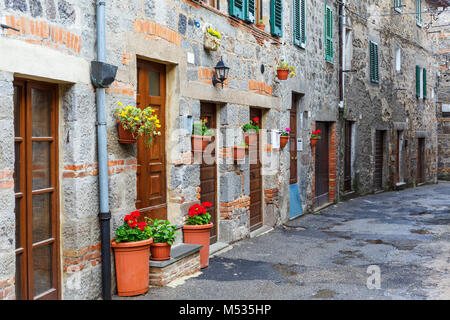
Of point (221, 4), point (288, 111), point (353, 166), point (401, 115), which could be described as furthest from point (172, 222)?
point (401, 115)

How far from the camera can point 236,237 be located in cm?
779

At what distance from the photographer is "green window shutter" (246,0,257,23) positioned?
7814 mm

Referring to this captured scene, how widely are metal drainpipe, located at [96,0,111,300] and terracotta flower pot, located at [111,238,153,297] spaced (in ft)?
0.49

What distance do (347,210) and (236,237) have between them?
4656mm

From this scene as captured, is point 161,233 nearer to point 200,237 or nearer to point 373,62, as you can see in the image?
point 200,237

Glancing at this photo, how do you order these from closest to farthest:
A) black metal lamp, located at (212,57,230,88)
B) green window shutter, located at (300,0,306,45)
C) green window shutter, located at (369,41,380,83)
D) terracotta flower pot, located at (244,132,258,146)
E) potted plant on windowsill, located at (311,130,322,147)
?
black metal lamp, located at (212,57,230,88), terracotta flower pot, located at (244,132,258,146), green window shutter, located at (300,0,306,45), potted plant on windowsill, located at (311,130,322,147), green window shutter, located at (369,41,380,83)

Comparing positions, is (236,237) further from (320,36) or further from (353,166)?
(353,166)

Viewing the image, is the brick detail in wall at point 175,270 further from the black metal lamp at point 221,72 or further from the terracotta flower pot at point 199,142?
the black metal lamp at point 221,72

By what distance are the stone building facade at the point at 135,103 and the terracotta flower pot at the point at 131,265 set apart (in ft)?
0.69

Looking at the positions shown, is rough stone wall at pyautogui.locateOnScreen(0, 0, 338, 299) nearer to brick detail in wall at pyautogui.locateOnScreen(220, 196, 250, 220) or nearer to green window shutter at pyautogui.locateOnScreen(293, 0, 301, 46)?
brick detail in wall at pyautogui.locateOnScreen(220, 196, 250, 220)

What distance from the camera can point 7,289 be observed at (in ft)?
12.4

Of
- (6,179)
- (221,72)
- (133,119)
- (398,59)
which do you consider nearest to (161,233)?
(133,119)

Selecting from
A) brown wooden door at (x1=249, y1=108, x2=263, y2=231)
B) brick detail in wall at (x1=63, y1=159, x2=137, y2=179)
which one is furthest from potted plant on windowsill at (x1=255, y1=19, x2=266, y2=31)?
brick detail in wall at (x1=63, y1=159, x2=137, y2=179)

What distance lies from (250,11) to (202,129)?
2.33m
